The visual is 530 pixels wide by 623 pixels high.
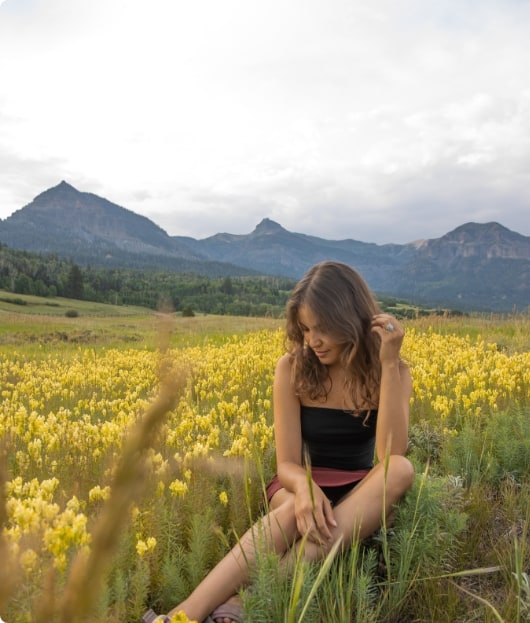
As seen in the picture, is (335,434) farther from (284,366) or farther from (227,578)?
(227,578)

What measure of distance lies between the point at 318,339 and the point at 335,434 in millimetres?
651

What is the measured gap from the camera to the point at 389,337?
324 centimetres

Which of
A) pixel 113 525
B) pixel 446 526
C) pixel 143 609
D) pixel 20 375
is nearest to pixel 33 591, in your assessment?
pixel 143 609

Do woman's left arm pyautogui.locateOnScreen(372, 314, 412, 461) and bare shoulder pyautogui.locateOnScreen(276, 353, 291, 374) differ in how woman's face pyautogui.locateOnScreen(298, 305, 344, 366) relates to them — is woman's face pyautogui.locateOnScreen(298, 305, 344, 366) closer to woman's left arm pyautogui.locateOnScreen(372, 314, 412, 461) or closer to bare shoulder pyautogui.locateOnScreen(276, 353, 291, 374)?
bare shoulder pyautogui.locateOnScreen(276, 353, 291, 374)

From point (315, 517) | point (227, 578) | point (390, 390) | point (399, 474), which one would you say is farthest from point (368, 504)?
point (227, 578)

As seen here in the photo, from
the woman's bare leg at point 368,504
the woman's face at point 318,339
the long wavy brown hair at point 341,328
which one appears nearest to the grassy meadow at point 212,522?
the woman's bare leg at point 368,504

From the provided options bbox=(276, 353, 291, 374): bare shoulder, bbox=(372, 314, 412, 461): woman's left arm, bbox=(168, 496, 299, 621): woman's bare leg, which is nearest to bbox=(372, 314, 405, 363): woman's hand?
bbox=(372, 314, 412, 461): woman's left arm

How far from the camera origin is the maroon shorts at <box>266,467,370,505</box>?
134 inches

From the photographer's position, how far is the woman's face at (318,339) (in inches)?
134

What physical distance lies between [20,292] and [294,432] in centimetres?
9453

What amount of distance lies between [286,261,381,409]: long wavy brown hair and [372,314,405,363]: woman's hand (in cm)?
19

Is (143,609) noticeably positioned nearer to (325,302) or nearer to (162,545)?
(162,545)

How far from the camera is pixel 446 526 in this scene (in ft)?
10.5

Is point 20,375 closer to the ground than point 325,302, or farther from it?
closer to the ground
